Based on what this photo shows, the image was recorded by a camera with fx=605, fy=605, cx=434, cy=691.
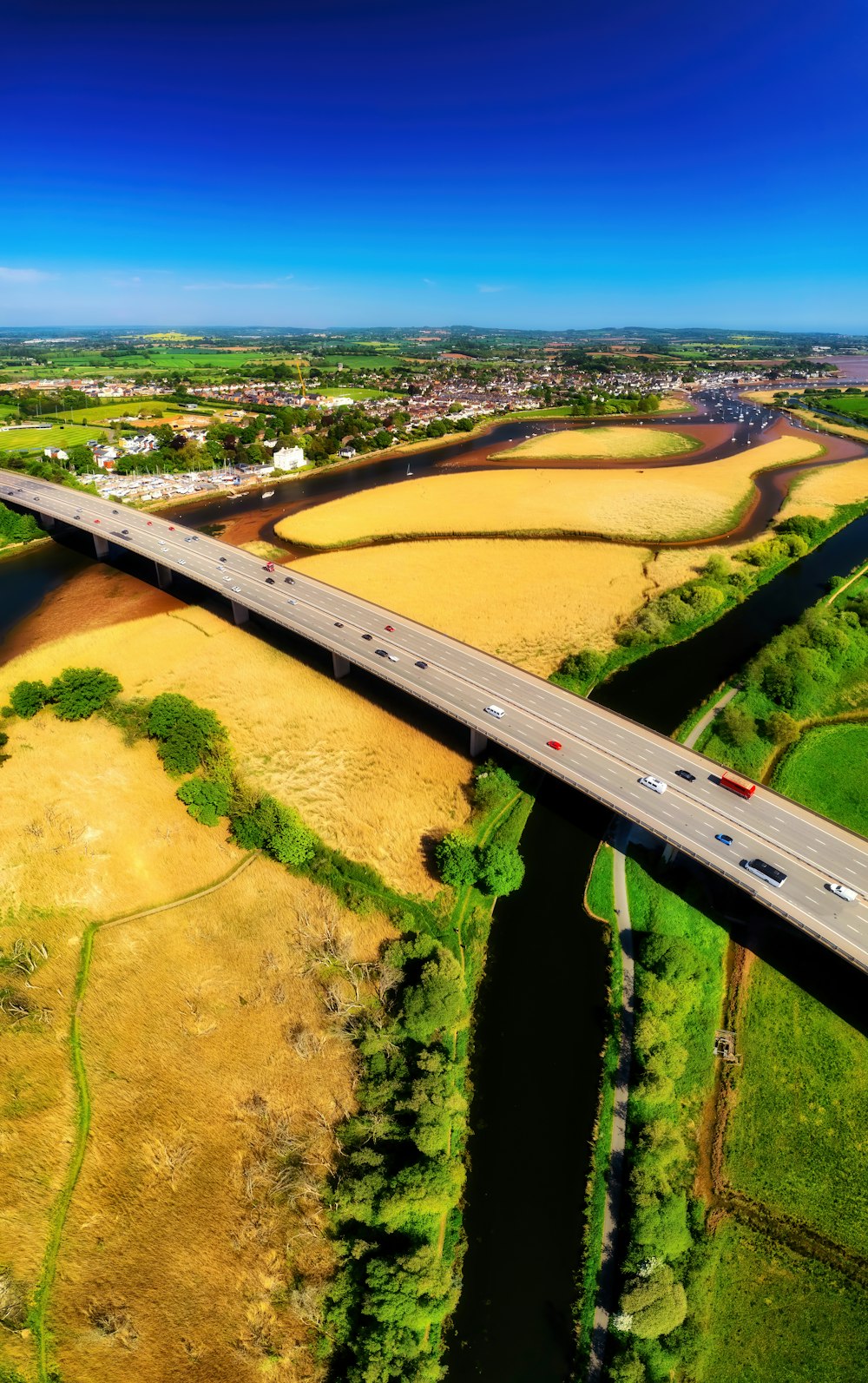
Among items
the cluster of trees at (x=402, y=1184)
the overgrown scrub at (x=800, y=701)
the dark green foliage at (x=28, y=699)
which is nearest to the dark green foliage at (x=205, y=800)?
the cluster of trees at (x=402, y=1184)

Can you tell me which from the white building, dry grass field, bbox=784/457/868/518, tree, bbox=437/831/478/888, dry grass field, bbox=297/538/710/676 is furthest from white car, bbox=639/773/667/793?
the white building

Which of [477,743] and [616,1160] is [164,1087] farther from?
[477,743]

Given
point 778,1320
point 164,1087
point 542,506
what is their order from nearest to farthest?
1. point 778,1320
2. point 164,1087
3. point 542,506

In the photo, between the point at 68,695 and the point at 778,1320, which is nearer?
the point at 778,1320

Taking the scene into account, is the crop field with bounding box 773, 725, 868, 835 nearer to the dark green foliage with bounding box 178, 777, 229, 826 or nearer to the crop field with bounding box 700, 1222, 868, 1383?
the crop field with bounding box 700, 1222, 868, 1383

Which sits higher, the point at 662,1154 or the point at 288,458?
the point at 288,458

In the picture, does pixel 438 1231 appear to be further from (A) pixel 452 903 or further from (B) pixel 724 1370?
(A) pixel 452 903

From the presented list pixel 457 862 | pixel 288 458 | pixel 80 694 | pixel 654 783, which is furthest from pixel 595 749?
pixel 288 458
